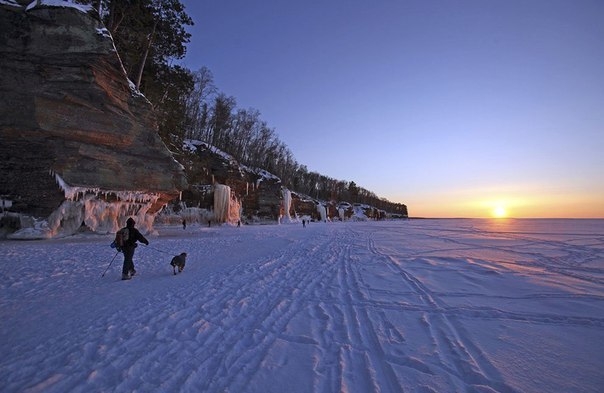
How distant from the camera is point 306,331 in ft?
12.2

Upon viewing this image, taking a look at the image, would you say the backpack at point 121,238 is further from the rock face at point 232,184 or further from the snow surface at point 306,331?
the rock face at point 232,184

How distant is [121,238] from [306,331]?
5579 millimetres

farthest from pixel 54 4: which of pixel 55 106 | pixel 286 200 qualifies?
pixel 286 200

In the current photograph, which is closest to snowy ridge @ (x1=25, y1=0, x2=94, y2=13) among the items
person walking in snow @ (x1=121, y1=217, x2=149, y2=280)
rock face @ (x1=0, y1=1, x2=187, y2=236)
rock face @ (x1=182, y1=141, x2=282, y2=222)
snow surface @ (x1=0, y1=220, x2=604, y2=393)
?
rock face @ (x1=0, y1=1, x2=187, y2=236)

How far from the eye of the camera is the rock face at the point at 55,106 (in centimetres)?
1344

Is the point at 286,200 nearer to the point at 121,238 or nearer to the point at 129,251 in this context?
the point at 129,251

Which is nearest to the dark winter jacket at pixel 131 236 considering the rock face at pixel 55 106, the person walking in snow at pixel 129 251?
the person walking in snow at pixel 129 251

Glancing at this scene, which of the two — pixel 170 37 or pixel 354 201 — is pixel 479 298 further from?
pixel 354 201

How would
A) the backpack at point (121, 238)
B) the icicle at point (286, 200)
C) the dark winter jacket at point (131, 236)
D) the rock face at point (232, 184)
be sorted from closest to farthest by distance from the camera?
the backpack at point (121, 238) → the dark winter jacket at point (131, 236) → the rock face at point (232, 184) → the icicle at point (286, 200)

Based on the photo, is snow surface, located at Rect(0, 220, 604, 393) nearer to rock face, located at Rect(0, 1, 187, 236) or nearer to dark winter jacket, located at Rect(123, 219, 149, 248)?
dark winter jacket, located at Rect(123, 219, 149, 248)

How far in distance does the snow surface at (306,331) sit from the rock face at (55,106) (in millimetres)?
9676

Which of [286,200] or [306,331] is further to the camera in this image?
[286,200]

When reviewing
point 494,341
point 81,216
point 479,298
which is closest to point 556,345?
point 494,341

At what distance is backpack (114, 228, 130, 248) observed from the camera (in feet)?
22.2
